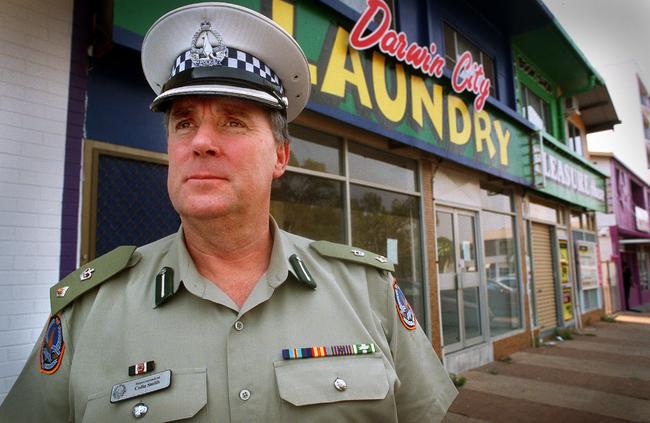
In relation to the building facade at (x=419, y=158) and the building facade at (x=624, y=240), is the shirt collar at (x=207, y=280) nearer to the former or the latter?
the building facade at (x=419, y=158)

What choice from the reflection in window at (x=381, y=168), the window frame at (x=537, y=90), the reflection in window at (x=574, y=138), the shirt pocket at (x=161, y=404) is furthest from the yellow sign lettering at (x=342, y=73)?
the reflection in window at (x=574, y=138)

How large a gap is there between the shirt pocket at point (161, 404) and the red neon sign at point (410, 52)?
446 cm

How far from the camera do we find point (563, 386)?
19.8 feet

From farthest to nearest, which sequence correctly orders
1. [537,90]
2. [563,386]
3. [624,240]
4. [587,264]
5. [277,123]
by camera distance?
[624,240] < [587,264] < [537,90] < [563,386] < [277,123]

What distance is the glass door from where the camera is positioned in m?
6.91

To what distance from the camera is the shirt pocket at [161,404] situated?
1.25m

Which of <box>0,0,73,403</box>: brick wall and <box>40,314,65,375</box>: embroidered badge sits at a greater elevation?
<box>0,0,73,403</box>: brick wall

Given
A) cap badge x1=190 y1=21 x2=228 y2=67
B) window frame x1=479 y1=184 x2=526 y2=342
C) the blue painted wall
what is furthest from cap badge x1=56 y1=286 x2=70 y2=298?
window frame x1=479 y1=184 x2=526 y2=342

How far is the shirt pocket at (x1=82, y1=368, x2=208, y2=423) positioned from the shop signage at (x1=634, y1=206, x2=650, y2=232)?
954 inches

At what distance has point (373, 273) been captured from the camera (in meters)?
1.79

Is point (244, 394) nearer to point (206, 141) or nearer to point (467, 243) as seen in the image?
point (206, 141)

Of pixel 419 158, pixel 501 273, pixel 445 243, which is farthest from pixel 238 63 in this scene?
pixel 501 273

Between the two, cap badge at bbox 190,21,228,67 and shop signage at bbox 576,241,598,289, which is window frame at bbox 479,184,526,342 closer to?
shop signage at bbox 576,241,598,289

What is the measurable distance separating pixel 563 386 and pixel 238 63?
6546 mm
